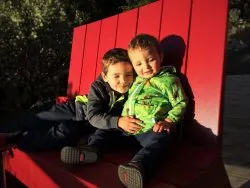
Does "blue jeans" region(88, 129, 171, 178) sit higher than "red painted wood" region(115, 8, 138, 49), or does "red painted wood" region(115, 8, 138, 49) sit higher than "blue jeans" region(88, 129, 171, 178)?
"red painted wood" region(115, 8, 138, 49)

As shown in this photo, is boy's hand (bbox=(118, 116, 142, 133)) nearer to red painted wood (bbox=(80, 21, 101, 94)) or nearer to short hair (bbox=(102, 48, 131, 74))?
short hair (bbox=(102, 48, 131, 74))

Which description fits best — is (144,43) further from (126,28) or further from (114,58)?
(126,28)

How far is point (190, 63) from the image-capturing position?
10.5ft

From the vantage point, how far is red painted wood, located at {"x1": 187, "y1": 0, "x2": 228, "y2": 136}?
294cm

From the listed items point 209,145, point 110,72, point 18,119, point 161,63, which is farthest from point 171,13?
point 18,119

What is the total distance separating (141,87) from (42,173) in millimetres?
841

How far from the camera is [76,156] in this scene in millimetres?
2633

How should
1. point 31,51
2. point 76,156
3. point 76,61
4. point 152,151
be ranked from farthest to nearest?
1. point 31,51
2. point 76,61
3. point 76,156
4. point 152,151

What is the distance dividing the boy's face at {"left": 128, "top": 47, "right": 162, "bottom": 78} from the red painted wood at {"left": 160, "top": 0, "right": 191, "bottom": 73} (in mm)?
297

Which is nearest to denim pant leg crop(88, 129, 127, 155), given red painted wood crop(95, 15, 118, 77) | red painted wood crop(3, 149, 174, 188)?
red painted wood crop(3, 149, 174, 188)

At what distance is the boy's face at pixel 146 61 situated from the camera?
2984 millimetres

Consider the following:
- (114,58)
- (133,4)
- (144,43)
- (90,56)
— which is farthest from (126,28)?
(133,4)

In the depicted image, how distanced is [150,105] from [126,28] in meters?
1.34

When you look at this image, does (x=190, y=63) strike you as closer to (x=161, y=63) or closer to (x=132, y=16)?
(x=161, y=63)
